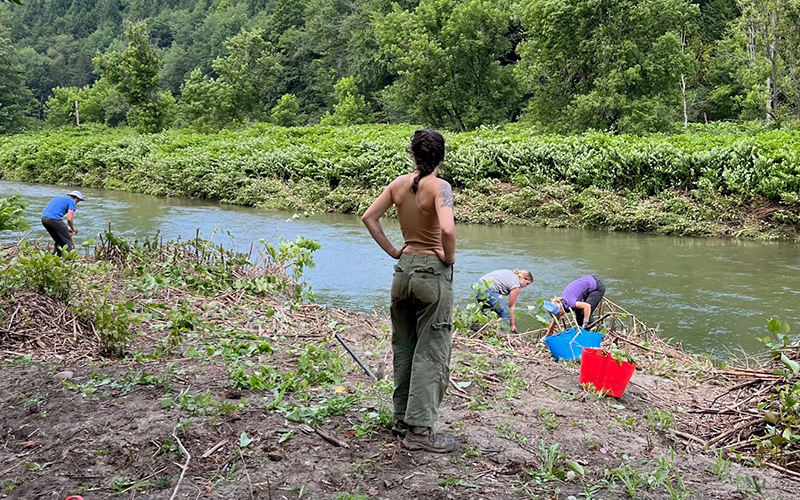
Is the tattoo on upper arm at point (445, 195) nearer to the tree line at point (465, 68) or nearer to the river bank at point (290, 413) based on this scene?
the river bank at point (290, 413)

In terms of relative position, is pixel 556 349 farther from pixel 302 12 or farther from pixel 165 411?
pixel 302 12

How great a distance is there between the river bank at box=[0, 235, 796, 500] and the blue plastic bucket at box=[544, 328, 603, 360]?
0.42ft

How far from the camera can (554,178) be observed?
2133 cm

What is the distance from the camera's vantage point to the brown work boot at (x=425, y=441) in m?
4.42

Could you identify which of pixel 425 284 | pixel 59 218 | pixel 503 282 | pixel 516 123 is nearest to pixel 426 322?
pixel 425 284

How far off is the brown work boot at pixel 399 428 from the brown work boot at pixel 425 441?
0.15 metres

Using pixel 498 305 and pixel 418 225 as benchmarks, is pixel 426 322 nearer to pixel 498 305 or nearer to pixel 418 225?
pixel 418 225

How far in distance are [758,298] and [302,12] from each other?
64.2 m

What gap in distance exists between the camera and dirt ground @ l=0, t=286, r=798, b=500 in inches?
158

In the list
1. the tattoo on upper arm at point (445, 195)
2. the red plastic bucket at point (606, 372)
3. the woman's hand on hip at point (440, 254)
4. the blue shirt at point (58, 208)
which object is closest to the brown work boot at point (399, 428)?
the woman's hand on hip at point (440, 254)

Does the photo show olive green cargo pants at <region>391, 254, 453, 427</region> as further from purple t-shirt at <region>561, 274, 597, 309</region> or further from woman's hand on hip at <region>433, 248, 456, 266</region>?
purple t-shirt at <region>561, 274, 597, 309</region>

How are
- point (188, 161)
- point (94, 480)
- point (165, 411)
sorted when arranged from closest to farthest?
point (94, 480) → point (165, 411) → point (188, 161)

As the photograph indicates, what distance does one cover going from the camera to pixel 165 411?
4809 millimetres

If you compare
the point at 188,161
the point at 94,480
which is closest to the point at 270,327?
the point at 94,480
